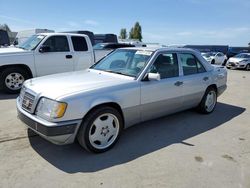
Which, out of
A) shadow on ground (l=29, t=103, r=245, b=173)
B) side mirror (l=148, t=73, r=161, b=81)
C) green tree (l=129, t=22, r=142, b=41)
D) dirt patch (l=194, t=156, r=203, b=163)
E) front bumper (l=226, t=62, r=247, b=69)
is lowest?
front bumper (l=226, t=62, r=247, b=69)

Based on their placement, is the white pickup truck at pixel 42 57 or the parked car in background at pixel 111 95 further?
the white pickup truck at pixel 42 57

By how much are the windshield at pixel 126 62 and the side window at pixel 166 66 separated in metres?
0.20

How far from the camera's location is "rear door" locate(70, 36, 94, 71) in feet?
27.3

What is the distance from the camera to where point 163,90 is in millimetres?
4535

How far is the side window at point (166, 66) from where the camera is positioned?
452 cm

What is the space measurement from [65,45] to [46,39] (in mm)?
662

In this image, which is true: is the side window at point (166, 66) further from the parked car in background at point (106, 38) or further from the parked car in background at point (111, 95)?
the parked car in background at point (106, 38)

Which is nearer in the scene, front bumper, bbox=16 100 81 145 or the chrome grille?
front bumper, bbox=16 100 81 145

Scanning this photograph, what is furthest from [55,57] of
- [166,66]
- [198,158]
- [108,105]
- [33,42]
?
[198,158]

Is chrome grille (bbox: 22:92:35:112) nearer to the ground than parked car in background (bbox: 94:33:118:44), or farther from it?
nearer to the ground

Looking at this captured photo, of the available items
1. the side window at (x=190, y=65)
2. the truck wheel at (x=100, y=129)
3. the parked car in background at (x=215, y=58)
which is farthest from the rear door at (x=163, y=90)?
the parked car in background at (x=215, y=58)

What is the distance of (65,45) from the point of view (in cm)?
813

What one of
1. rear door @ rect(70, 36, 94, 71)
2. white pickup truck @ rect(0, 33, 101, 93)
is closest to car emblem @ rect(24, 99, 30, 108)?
white pickup truck @ rect(0, 33, 101, 93)

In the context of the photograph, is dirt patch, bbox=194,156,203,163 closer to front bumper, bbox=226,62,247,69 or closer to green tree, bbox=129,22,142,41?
front bumper, bbox=226,62,247,69
